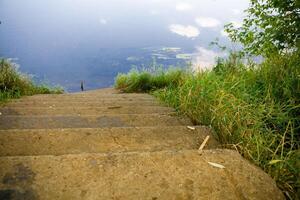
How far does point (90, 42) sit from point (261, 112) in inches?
4766

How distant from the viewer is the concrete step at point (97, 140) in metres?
2.07

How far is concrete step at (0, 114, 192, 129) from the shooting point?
2787 mm

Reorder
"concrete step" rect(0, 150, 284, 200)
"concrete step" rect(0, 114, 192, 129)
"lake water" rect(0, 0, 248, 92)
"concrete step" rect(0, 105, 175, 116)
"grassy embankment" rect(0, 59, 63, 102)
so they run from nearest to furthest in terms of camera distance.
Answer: "concrete step" rect(0, 150, 284, 200)
"concrete step" rect(0, 114, 192, 129)
"concrete step" rect(0, 105, 175, 116)
"grassy embankment" rect(0, 59, 63, 102)
"lake water" rect(0, 0, 248, 92)

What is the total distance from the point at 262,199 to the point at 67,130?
4.35 feet

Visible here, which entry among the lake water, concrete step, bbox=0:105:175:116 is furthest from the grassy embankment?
the lake water

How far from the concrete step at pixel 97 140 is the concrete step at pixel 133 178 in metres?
0.40

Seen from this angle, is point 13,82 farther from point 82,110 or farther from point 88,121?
point 88,121

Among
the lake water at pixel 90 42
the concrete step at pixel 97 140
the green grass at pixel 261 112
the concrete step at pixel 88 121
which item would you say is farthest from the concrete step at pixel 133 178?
the lake water at pixel 90 42

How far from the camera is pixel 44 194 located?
4.63ft

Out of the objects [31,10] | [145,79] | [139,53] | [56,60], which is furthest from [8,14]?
[145,79]

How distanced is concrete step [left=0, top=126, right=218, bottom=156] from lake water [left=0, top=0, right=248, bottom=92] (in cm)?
5660

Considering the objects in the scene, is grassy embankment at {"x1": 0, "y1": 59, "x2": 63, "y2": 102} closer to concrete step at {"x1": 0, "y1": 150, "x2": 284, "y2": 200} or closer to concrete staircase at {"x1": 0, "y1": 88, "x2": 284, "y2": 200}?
concrete staircase at {"x1": 0, "y1": 88, "x2": 284, "y2": 200}

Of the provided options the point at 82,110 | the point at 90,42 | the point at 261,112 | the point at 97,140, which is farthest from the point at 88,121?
the point at 90,42

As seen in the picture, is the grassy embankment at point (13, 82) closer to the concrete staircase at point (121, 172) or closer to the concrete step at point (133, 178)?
the concrete staircase at point (121, 172)
